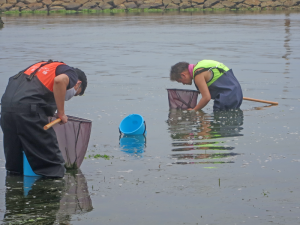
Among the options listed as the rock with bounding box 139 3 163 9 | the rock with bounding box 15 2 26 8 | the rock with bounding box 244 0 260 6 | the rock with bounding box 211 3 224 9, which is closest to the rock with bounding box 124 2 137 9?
the rock with bounding box 139 3 163 9

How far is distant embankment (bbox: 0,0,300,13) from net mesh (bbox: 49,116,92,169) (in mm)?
42948

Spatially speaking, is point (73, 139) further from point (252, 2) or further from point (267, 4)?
point (267, 4)

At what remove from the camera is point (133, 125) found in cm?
754

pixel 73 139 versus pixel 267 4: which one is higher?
pixel 267 4

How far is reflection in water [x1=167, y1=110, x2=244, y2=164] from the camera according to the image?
20.3 feet

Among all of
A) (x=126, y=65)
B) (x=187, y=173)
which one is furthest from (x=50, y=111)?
(x=126, y=65)

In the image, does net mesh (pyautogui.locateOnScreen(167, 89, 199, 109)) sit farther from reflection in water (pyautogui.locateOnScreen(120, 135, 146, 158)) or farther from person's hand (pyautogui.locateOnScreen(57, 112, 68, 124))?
person's hand (pyautogui.locateOnScreen(57, 112, 68, 124))

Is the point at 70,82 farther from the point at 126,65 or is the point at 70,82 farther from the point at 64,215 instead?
the point at 126,65

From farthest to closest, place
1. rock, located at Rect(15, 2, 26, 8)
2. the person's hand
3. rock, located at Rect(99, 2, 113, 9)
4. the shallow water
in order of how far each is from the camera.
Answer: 1. rock, located at Rect(99, 2, 113, 9)
2. rock, located at Rect(15, 2, 26, 8)
3. the person's hand
4. the shallow water

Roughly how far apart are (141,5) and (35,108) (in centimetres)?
4473

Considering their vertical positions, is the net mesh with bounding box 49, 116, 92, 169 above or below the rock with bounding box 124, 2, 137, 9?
below

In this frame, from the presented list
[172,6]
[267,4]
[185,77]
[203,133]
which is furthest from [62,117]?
[267,4]

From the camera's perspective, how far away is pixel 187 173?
550 cm

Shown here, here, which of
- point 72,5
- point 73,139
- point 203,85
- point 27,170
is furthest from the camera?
point 72,5
